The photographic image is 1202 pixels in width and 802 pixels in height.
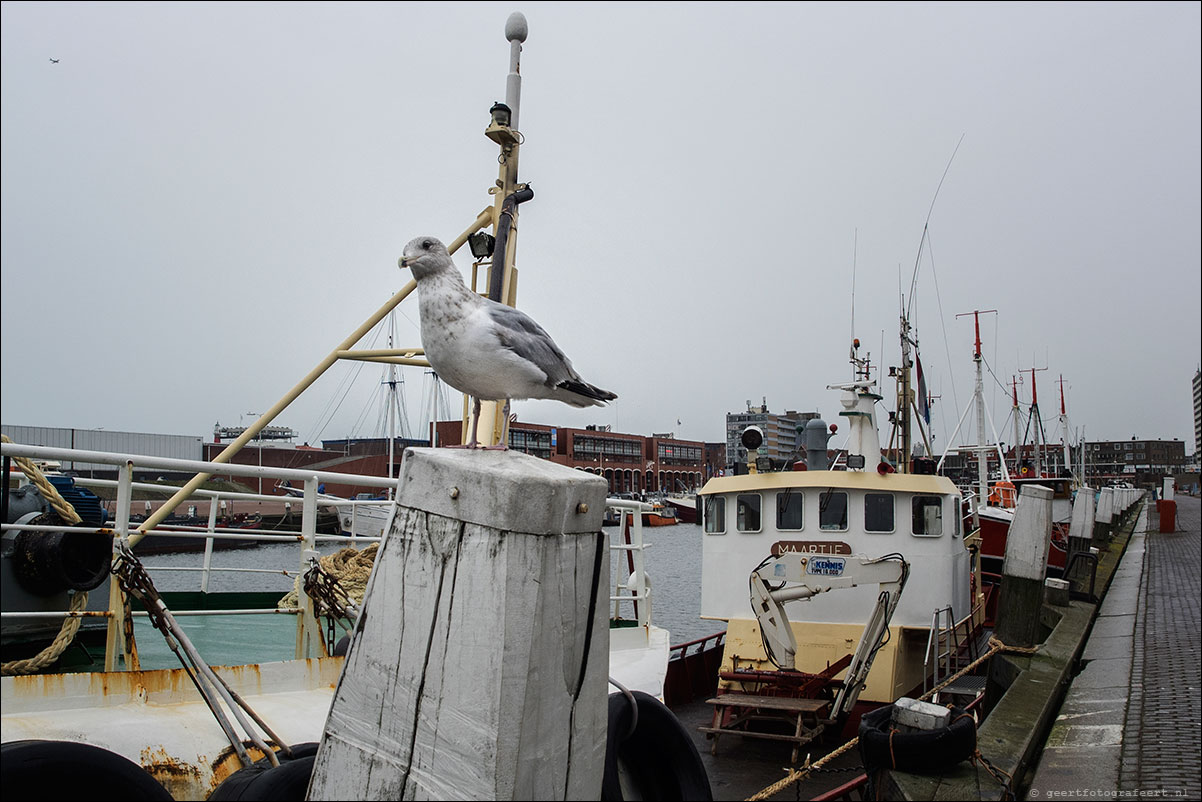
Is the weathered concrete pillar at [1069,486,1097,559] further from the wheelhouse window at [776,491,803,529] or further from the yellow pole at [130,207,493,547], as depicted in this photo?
Result: the yellow pole at [130,207,493,547]

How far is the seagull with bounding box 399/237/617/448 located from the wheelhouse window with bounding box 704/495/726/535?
945 cm

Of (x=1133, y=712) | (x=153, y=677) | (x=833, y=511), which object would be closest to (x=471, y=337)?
(x=153, y=677)

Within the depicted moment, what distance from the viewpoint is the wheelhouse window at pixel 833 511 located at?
1116 cm

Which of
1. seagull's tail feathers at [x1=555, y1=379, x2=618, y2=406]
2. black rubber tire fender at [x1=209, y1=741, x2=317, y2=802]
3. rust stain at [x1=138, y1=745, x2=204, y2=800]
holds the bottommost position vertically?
rust stain at [x1=138, y1=745, x2=204, y2=800]

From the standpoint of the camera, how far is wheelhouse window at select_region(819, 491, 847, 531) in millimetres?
11164

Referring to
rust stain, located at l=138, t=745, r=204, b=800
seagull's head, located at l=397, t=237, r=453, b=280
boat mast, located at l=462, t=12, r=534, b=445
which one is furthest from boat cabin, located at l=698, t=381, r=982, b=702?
seagull's head, located at l=397, t=237, r=453, b=280

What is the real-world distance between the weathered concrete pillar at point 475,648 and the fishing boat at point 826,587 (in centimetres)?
787

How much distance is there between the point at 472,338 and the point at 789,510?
9479 millimetres

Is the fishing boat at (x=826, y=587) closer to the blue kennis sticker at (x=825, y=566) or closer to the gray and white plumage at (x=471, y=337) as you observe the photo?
the blue kennis sticker at (x=825, y=566)

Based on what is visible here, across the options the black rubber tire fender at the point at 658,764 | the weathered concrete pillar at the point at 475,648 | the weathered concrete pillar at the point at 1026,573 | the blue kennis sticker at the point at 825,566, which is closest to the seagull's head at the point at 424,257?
the weathered concrete pillar at the point at 475,648

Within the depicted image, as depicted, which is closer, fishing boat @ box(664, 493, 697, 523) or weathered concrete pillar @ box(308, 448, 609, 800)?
weathered concrete pillar @ box(308, 448, 609, 800)

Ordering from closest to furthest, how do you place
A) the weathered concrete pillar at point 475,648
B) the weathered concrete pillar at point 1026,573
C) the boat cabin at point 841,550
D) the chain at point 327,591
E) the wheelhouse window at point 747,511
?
the weathered concrete pillar at point 475,648, the chain at point 327,591, the boat cabin at point 841,550, the wheelhouse window at point 747,511, the weathered concrete pillar at point 1026,573

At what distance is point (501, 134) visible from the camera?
220 inches

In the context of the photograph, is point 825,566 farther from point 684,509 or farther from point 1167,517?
point 684,509
